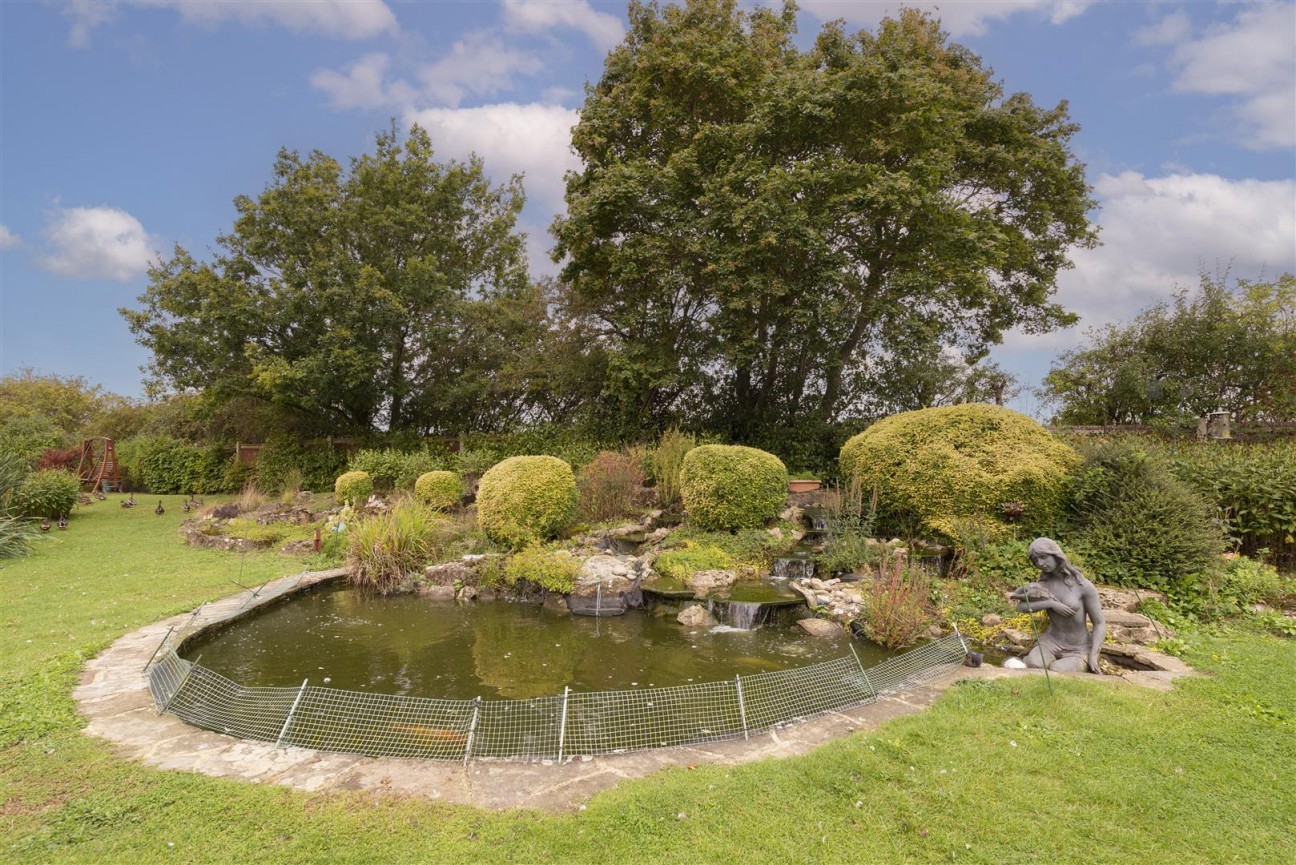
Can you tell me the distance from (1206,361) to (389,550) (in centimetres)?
2178

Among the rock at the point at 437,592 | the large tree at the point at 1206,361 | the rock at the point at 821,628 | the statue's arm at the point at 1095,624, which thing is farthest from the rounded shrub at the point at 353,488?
the large tree at the point at 1206,361

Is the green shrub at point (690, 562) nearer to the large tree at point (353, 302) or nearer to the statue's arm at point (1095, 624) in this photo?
the statue's arm at point (1095, 624)

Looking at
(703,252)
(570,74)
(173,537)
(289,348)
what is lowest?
(173,537)

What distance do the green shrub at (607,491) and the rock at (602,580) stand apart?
9.82 ft

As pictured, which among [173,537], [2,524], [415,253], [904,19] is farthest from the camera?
[415,253]

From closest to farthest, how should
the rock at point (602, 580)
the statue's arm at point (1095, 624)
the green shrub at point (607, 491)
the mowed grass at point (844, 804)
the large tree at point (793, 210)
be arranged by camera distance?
the mowed grass at point (844, 804)
the statue's arm at point (1095, 624)
the rock at point (602, 580)
the green shrub at point (607, 491)
the large tree at point (793, 210)

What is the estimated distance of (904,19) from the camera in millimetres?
14250

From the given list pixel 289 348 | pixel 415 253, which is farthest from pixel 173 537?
pixel 415 253

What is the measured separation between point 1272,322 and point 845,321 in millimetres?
12815

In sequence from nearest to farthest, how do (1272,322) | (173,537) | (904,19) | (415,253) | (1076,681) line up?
1. (1076,681)
2. (173,537)
3. (904,19)
4. (1272,322)
5. (415,253)

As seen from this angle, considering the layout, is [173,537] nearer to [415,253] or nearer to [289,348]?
[289,348]

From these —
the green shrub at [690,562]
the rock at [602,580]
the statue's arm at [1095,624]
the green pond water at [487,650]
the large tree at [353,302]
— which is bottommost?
the green pond water at [487,650]

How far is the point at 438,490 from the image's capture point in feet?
39.2

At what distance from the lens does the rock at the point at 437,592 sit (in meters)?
8.35
